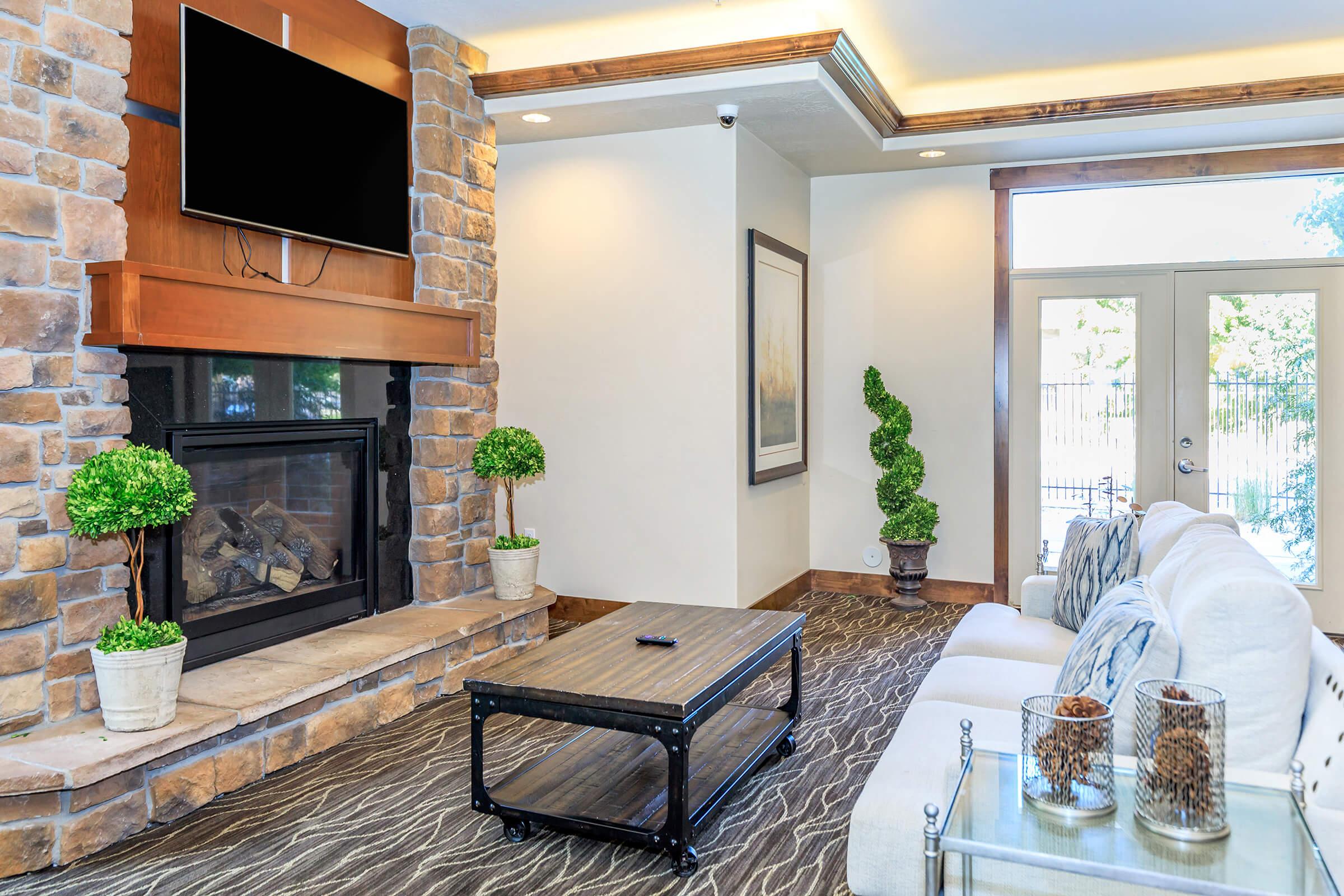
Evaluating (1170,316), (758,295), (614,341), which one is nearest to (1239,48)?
(1170,316)

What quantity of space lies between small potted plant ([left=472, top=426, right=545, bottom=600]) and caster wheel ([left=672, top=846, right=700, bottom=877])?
7.17 ft

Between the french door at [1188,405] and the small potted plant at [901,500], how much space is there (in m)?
0.60

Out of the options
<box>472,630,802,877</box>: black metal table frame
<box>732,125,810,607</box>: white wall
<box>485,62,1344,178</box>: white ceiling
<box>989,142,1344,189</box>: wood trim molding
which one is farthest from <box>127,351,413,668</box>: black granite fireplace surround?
<box>989,142,1344,189</box>: wood trim molding

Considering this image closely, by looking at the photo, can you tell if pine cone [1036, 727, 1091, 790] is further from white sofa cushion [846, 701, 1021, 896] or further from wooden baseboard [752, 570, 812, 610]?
wooden baseboard [752, 570, 812, 610]

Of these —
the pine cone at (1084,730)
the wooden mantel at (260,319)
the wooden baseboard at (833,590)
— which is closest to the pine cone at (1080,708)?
the pine cone at (1084,730)

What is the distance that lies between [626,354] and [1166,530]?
287cm

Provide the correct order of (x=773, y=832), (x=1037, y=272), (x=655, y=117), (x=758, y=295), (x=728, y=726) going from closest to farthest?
(x=773, y=832) → (x=728, y=726) → (x=655, y=117) → (x=758, y=295) → (x=1037, y=272)

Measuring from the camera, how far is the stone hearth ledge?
262 cm

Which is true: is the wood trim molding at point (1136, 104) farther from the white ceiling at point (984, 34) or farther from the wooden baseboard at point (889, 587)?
the wooden baseboard at point (889, 587)

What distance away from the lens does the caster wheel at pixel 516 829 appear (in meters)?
2.82

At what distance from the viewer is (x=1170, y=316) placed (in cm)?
562

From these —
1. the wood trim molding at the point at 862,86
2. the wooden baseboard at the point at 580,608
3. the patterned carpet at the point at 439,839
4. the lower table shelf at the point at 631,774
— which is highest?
the wood trim molding at the point at 862,86

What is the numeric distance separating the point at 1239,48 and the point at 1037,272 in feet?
4.88

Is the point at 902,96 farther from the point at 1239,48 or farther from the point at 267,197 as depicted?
the point at 267,197
